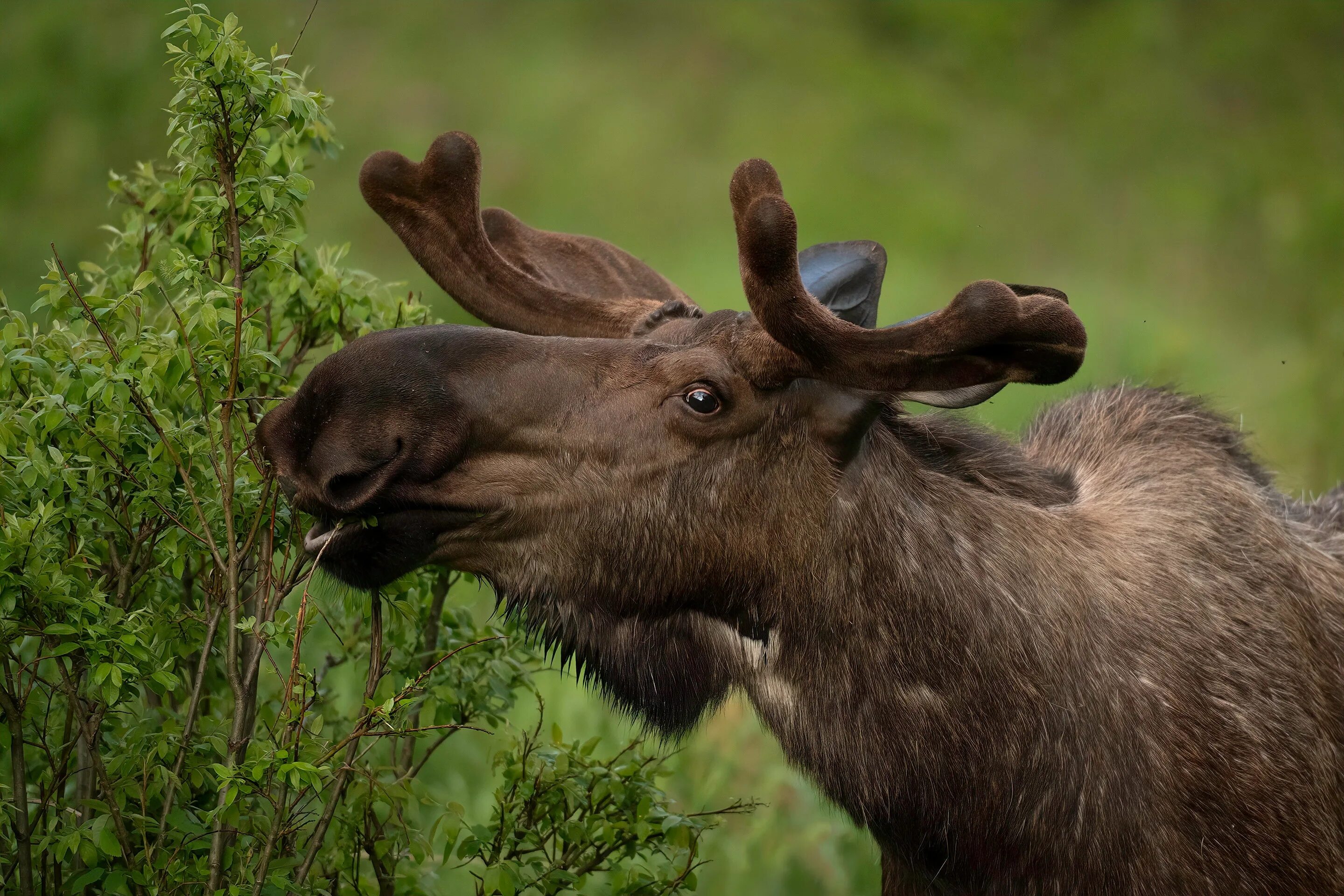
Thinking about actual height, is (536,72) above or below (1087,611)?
above

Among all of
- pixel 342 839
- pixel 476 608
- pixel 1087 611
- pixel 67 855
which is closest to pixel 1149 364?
pixel 476 608

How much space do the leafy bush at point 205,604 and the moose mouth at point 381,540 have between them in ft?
0.43

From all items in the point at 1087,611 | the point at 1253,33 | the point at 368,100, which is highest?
the point at 1253,33

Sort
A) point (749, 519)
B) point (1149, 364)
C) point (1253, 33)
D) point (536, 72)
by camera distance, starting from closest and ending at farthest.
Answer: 1. point (749, 519)
2. point (1149, 364)
3. point (536, 72)
4. point (1253, 33)

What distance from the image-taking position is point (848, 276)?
3.32 meters

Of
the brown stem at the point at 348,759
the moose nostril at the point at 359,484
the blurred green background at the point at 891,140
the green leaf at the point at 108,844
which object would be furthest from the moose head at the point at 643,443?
the blurred green background at the point at 891,140

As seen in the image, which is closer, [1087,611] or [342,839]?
[1087,611]

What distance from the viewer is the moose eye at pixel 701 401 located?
2.89 metres

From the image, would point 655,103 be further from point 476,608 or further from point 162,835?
point 162,835

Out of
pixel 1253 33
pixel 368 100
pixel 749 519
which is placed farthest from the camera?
pixel 1253 33

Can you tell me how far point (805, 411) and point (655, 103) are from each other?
10364mm

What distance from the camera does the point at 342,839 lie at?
3.39 m

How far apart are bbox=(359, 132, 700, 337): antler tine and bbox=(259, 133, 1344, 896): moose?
0.02 m

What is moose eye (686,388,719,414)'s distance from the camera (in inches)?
114
